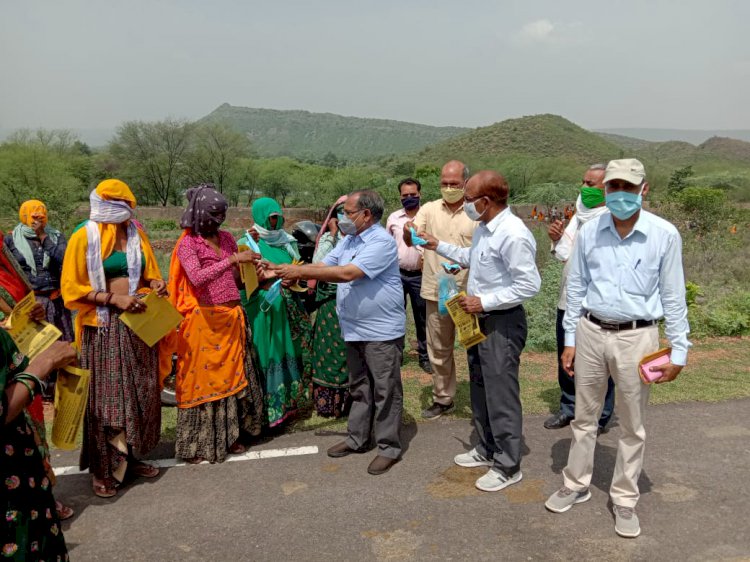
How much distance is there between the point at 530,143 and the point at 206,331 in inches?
2570

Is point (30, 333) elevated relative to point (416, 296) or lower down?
elevated

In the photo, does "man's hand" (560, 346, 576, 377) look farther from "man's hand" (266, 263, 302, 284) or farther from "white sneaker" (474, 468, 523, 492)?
"man's hand" (266, 263, 302, 284)

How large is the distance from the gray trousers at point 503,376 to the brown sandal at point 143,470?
227 centimetres

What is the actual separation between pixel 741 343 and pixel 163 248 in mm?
23036

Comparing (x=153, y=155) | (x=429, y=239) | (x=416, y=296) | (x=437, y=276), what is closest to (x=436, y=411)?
(x=437, y=276)

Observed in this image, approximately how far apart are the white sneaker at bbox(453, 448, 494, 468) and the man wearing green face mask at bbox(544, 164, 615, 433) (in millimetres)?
835

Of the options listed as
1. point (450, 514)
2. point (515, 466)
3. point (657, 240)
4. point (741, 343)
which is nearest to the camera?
point (657, 240)

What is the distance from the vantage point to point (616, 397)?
306 cm

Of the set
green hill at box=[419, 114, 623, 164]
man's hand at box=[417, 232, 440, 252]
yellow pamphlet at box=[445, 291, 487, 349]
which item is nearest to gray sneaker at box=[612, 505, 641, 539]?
yellow pamphlet at box=[445, 291, 487, 349]

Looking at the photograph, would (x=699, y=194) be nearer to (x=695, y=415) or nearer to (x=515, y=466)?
(x=695, y=415)

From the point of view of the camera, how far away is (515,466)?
Answer: 349 cm

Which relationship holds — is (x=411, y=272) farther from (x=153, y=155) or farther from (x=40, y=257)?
Result: (x=153, y=155)

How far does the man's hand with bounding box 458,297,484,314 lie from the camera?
333 centimetres

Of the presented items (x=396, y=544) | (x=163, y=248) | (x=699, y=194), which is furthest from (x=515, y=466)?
(x=163, y=248)
